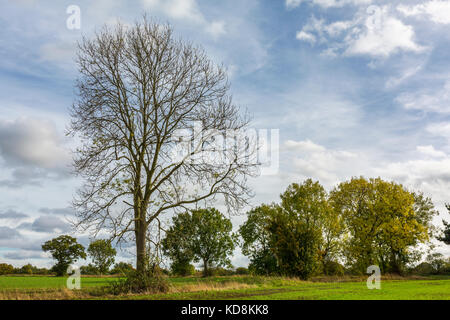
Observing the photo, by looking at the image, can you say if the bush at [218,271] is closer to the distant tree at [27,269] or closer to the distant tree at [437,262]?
the distant tree at [27,269]

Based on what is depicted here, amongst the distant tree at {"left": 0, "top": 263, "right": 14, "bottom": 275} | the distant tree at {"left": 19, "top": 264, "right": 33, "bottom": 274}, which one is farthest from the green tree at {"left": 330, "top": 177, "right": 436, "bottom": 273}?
the distant tree at {"left": 0, "top": 263, "right": 14, "bottom": 275}

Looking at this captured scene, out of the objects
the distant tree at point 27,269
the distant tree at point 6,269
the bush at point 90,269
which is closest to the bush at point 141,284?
the bush at point 90,269

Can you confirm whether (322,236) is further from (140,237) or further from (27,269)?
(27,269)

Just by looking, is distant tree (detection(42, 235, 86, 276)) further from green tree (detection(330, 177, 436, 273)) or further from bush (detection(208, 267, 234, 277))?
green tree (detection(330, 177, 436, 273))

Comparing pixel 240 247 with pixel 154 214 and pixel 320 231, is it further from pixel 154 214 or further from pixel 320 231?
pixel 154 214

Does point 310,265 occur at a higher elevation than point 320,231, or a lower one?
lower

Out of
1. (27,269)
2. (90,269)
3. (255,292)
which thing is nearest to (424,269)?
(255,292)

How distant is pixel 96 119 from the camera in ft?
64.2

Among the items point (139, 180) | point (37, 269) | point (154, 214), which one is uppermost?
point (139, 180)

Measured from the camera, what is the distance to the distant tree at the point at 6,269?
153 ft

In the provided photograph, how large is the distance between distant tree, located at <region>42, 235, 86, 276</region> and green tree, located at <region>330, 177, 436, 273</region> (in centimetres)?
2844

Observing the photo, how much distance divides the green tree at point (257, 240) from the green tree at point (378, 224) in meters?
8.95
